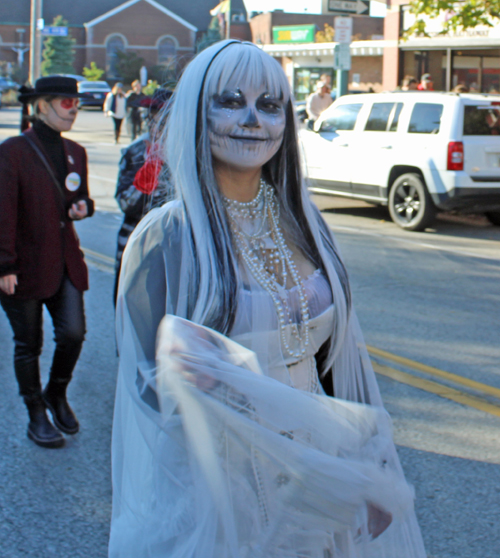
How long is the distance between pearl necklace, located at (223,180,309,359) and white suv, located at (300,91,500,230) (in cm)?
840

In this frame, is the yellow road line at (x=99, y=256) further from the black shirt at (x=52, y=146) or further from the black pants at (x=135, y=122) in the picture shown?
the black pants at (x=135, y=122)

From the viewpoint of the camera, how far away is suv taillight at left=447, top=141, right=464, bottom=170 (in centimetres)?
988

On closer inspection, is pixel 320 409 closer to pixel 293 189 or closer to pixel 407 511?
pixel 407 511

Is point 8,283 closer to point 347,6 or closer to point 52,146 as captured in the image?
point 52,146

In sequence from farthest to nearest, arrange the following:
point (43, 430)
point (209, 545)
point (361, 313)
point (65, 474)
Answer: point (361, 313) → point (43, 430) → point (65, 474) → point (209, 545)

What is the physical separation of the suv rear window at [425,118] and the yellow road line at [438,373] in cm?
554

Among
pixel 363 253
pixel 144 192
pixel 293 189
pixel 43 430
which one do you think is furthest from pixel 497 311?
pixel 293 189

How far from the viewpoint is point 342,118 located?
11695mm

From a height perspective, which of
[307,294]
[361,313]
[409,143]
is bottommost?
[361,313]

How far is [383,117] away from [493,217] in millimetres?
2238

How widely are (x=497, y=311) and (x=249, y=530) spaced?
5363 millimetres

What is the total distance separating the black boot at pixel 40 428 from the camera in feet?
13.0

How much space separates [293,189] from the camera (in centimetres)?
208

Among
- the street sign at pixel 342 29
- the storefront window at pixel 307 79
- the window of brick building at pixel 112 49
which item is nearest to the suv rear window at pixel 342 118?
the street sign at pixel 342 29
